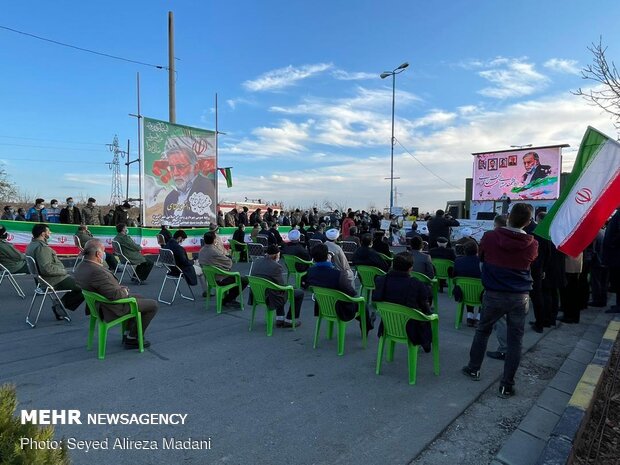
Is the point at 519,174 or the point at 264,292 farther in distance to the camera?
the point at 519,174

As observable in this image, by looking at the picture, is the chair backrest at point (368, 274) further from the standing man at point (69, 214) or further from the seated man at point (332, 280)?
the standing man at point (69, 214)

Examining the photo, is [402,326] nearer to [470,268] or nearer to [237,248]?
[470,268]

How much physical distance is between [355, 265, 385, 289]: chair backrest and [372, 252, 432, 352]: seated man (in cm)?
251

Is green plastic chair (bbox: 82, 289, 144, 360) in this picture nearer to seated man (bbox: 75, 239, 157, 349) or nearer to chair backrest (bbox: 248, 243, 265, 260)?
seated man (bbox: 75, 239, 157, 349)

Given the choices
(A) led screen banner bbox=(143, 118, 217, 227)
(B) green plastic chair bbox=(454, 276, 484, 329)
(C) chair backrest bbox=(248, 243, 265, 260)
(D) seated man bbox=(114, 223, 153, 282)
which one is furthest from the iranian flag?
(A) led screen banner bbox=(143, 118, 217, 227)

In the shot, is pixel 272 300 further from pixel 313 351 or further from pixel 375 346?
pixel 375 346

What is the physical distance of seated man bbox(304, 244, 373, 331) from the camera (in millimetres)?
4648

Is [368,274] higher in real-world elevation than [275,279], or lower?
lower

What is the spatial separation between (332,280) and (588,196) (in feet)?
9.75

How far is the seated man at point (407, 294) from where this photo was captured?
383 centimetres

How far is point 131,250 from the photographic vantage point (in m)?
8.77

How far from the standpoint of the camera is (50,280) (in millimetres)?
5762

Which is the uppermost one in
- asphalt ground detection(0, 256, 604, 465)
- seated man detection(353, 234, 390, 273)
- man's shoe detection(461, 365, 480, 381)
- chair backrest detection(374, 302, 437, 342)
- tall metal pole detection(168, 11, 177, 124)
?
tall metal pole detection(168, 11, 177, 124)

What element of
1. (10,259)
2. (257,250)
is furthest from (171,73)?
(10,259)
